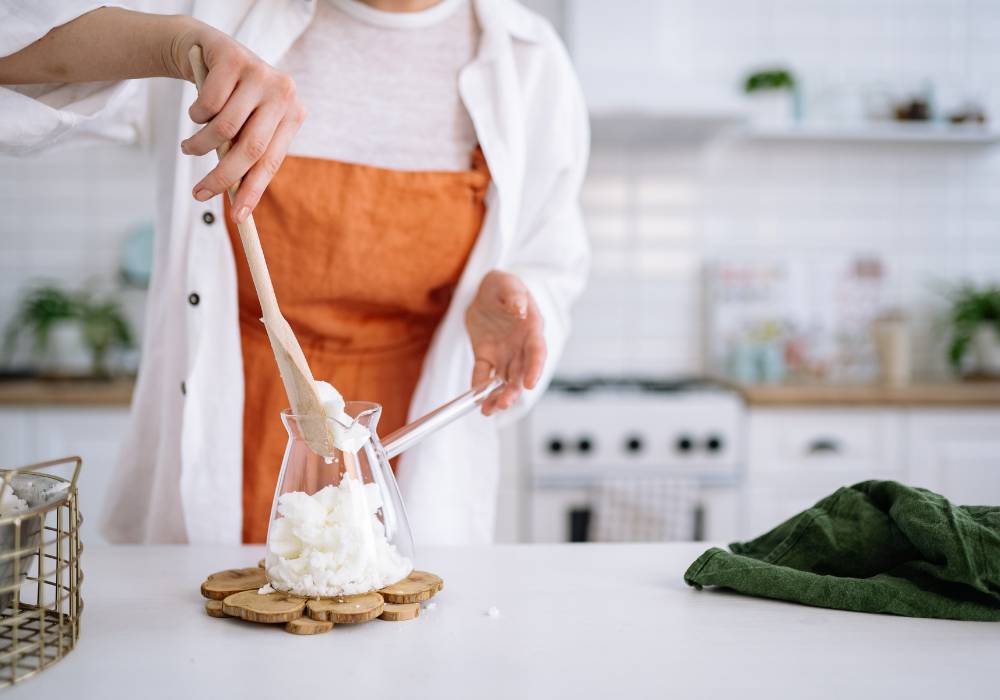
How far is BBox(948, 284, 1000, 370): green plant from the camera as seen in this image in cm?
277

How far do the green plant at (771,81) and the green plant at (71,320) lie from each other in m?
2.02

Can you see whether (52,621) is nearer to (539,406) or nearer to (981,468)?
(539,406)

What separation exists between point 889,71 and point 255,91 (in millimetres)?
2739

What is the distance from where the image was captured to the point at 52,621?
665 millimetres

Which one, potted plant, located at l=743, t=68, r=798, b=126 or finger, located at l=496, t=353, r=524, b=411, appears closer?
finger, located at l=496, t=353, r=524, b=411

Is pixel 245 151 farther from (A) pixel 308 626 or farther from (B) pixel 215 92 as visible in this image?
(A) pixel 308 626

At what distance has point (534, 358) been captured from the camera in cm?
100

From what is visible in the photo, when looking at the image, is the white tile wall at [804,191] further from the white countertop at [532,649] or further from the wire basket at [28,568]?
the wire basket at [28,568]

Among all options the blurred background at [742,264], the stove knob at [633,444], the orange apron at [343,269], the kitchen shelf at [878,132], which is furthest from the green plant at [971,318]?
the orange apron at [343,269]

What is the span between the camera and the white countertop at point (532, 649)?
1.93 ft

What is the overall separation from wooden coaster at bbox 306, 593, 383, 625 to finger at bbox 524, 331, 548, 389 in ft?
1.17

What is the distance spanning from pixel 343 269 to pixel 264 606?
59cm

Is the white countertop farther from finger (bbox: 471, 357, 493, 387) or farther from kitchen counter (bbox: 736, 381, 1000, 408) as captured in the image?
kitchen counter (bbox: 736, 381, 1000, 408)

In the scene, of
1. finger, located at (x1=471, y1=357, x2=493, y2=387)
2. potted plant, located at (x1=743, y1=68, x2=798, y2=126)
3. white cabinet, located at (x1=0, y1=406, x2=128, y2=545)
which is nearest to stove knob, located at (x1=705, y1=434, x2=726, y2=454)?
potted plant, located at (x1=743, y1=68, x2=798, y2=126)
